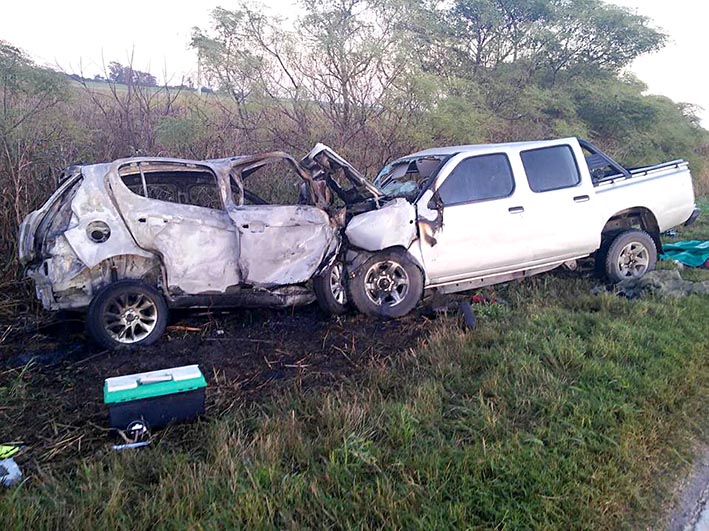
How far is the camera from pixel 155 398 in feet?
11.1

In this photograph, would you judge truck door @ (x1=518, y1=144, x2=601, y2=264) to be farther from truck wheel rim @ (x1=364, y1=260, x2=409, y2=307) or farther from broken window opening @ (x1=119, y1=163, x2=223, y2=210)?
broken window opening @ (x1=119, y1=163, x2=223, y2=210)

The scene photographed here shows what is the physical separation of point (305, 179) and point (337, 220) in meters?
0.66

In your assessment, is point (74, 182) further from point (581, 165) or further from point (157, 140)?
point (581, 165)

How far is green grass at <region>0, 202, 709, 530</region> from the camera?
250cm

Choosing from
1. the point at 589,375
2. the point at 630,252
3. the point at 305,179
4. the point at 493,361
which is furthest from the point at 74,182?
the point at 630,252

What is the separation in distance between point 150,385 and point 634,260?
19.8 ft

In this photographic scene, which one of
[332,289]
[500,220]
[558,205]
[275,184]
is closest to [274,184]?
[275,184]

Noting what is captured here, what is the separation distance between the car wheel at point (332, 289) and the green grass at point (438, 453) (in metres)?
1.31

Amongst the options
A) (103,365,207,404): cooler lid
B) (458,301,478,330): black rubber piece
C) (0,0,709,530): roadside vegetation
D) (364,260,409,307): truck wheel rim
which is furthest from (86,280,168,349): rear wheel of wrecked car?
(458,301,478,330): black rubber piece

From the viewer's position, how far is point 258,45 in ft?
34.4

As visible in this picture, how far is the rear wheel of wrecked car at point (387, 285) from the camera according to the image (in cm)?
560

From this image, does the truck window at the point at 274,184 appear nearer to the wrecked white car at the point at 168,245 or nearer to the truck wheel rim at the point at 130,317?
the wrecked white car at the point at 168,245

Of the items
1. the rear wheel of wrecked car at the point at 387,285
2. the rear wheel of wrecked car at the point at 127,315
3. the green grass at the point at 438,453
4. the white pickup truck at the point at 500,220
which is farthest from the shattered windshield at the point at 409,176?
the rear wheel of wrecked car at the point at 127,315

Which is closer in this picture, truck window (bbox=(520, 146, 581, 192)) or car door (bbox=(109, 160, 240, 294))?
car door (bbox=(109, 160, 240, 294))
